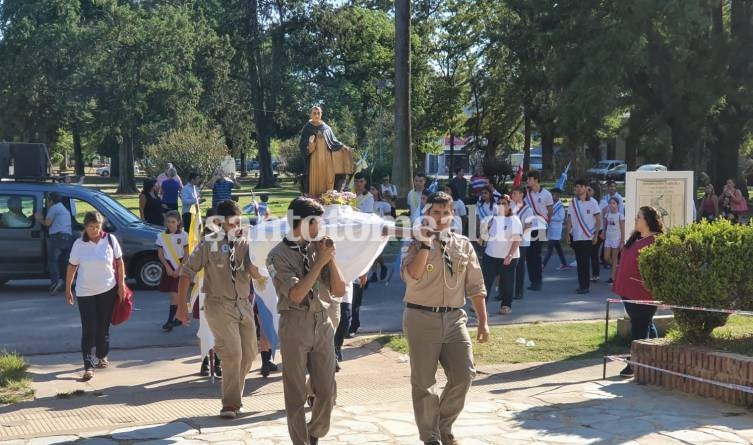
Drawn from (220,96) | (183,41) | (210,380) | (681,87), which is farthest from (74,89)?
(210,380)

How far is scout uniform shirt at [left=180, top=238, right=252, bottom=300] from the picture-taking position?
23.3ft

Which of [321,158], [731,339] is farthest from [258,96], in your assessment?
[731,339]

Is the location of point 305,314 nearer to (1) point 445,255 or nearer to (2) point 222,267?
(1) point 445,255

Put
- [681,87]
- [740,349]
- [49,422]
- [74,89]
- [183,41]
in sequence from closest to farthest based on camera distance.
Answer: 1. [49,422]
2. [740,349]
3. [681,87]
4. [74,89]
5. [183,41]

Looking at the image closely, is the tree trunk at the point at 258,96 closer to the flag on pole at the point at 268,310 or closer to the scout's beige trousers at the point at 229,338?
the flag on pole at the point at 268,310

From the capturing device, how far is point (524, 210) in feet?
42.8

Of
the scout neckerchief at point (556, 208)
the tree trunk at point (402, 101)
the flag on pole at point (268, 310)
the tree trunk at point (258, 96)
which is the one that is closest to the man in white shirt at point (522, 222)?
the scout neckerchief at point (556, 208)

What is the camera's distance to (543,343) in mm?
10203

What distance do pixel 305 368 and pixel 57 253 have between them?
9.14 meters

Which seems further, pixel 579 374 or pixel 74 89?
pixel 74 89

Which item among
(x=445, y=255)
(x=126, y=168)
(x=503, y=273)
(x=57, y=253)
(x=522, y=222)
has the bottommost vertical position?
(x=503, y=273)

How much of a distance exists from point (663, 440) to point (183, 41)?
3889cm

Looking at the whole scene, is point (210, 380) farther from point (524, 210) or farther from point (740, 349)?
point (524, 210)

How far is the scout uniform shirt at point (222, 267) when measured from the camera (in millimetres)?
7094
